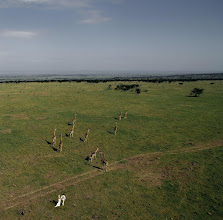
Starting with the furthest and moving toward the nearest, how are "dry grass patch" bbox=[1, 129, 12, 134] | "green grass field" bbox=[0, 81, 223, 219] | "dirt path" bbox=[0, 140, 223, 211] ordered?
"dry grass patch" bbox=[1, 129, 12, 134], "dirt path" bbox=[0, 140, 223, 211], "green grass field" bbox=[0, 81, 223, 219]

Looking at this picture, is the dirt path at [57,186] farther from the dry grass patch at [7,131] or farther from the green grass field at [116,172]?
the dry grass patch at [7,131]

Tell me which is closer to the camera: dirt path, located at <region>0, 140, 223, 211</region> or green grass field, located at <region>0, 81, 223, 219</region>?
green grass field, located at <region>0, 81, 223, 219</region>

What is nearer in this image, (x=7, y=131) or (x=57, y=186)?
(x=57, y=186)

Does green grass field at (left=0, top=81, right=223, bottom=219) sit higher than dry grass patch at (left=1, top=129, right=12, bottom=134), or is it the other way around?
dry grass patch at (left=1, top=129, right=12, bottom=134)

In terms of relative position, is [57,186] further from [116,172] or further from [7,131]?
[7,131]

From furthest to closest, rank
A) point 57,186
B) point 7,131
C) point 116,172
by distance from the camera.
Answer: point 7,131 → point 116,172 → point 57,186

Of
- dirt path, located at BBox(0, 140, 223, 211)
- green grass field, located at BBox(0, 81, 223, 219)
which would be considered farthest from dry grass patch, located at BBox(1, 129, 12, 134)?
dirt path, located at BBox(0, 140, 223, 211)

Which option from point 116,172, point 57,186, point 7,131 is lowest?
point 57,186

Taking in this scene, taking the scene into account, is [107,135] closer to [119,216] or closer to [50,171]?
[50,171]

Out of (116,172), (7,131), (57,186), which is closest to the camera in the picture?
(57,186)

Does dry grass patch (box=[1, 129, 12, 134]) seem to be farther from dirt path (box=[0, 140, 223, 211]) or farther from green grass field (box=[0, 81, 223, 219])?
dirt path (box=[0, 140, 223, 211])

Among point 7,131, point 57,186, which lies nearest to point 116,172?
point 57,186

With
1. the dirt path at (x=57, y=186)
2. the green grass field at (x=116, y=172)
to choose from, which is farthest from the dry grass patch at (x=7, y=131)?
the dirt path at (x=57, y=186)
